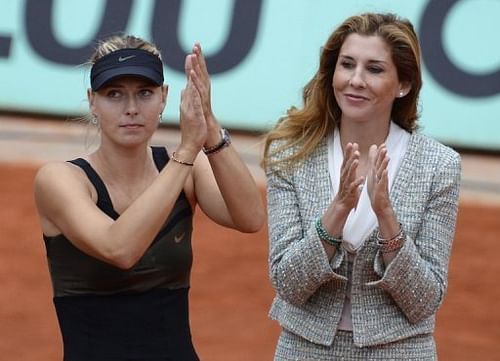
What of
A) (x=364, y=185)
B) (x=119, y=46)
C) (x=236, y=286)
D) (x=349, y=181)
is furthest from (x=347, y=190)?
(x=236, y=286)

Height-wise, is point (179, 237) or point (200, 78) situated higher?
point (200, 78)

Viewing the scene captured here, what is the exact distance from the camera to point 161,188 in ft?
10.6

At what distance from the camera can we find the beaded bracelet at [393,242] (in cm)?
338

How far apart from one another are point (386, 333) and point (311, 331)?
198mm

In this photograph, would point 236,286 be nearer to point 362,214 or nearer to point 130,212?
point 362,214

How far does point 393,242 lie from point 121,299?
0.71 metres

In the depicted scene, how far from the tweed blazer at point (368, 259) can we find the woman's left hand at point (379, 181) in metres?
0.13

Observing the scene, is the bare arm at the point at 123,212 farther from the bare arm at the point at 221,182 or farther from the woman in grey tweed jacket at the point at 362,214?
Answer: the woman in grey tweed jacket at the point at 362,214

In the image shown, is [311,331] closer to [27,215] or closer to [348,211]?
[348,211]

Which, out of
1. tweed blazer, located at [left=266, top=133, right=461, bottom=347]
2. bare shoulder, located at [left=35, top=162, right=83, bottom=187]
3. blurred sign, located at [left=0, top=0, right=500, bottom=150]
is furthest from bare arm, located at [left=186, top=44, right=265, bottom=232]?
blurred sign, located at [left=0, top=0, right=500, bottom=150]

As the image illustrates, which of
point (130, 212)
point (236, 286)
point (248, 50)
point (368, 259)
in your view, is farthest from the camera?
point (248, 50)

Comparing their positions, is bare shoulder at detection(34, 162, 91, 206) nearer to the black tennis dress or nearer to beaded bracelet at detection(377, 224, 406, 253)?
the black tennis dress

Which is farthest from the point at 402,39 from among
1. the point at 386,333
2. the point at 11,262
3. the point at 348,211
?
the point at 11,262

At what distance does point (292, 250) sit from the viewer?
11.4 ft
